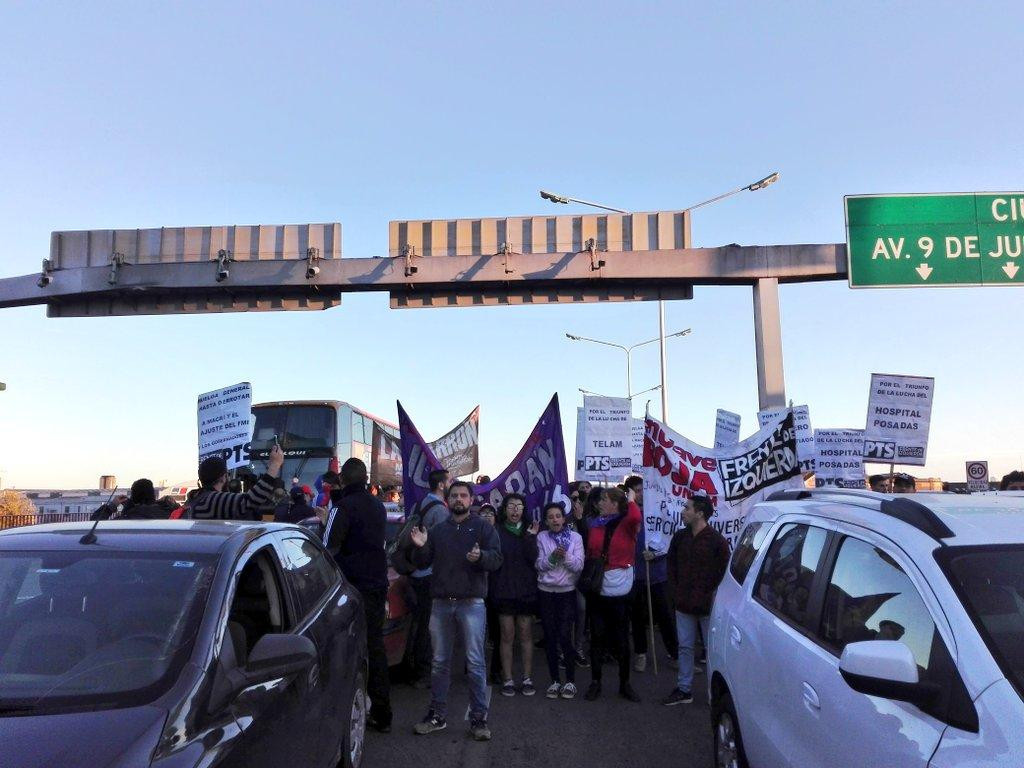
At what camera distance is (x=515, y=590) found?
816 centimetres

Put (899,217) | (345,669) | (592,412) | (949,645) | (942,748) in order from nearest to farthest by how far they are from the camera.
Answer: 1. (942,748)
2. (949,645)
3. (345,669)
4. (899,217)
5. (592,412)

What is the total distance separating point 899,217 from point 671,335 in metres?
27.6

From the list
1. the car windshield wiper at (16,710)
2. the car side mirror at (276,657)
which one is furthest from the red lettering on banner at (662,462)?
the car windshield wiper at (16,710)

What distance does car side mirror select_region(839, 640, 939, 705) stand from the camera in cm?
272

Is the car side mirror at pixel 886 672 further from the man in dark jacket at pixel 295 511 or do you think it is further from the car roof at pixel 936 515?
the man in dark jacket at pixel 295 511

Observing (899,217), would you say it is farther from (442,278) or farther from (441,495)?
(441,495)

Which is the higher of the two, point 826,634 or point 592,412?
point 592,412

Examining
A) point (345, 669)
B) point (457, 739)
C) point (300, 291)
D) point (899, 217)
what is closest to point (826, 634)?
point (345, 669)

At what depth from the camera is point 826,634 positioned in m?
3.58

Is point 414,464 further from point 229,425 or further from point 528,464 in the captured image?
point 229,425

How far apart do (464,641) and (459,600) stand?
32 centimetres

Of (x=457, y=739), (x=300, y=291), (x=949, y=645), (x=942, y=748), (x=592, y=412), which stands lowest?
(x=457, y=739)

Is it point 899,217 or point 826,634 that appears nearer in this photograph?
point 826,634

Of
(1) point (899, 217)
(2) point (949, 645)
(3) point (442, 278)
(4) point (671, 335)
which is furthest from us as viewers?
(4) point (671, 335)
